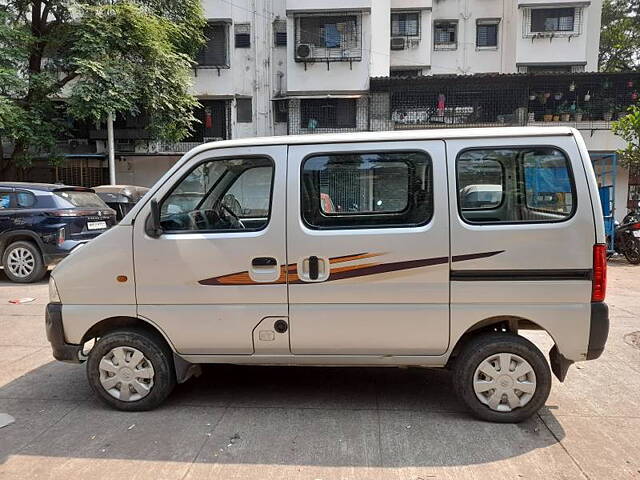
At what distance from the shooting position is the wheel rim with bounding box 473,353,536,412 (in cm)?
349

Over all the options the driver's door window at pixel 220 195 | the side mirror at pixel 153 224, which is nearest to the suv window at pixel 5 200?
the driver's door window at pixel 220 195

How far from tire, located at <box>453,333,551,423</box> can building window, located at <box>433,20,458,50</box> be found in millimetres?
21870

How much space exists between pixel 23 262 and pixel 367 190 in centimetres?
801

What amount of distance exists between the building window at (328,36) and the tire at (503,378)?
17.0m

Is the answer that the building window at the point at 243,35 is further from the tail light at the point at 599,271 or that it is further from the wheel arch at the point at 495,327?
the tail light at the point at 599,271

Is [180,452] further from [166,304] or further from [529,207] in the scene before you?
[529,207]

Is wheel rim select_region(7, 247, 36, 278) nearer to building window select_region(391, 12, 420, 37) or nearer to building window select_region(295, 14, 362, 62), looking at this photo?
building window select_region(295, 14, 362, 62)

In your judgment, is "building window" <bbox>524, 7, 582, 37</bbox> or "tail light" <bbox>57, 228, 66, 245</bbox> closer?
"tail light" <bbox>57, 228, 66, 245</bbox>

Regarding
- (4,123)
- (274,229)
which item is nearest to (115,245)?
(274,229)

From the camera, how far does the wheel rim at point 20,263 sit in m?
9.00

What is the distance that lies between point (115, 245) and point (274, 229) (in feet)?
3.98

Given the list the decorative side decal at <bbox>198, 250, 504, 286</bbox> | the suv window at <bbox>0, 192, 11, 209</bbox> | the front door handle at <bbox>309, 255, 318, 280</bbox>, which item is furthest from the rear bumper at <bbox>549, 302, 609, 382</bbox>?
the suv window at <bbox>0, 192, 11, 209</bbox>

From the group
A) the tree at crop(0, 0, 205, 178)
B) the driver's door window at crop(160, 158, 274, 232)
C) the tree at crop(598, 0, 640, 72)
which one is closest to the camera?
the driver's door window at crop(160, 158, 274, 232)

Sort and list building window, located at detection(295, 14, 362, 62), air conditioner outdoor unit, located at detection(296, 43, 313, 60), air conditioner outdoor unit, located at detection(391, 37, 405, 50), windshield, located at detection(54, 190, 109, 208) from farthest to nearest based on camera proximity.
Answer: air conditioner outdoor unit, located at detection(391, 37, 405, 50), building window, located at detection(295, 14, 362, 62), air conditioner outdoor unit, located at detection(296, 43, 313, 60), windshield, located at detection(54, 190, 109, 208)
